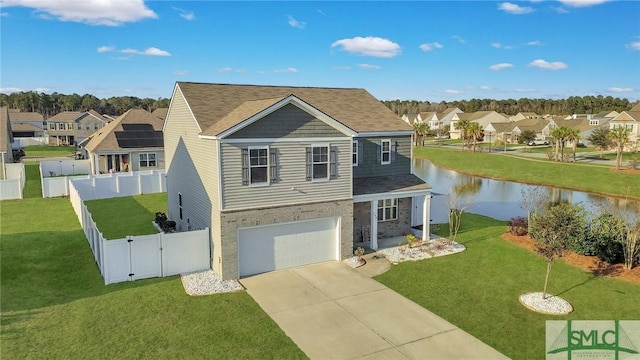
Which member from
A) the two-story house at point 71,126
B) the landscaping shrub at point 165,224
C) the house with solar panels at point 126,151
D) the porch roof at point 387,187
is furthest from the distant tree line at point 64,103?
the porch roof at point 387,187

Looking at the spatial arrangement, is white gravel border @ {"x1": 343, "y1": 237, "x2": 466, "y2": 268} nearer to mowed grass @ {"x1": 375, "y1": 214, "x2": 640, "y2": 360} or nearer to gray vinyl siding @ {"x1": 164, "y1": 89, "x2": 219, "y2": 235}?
mowed grass @ {"x1": 375, "y1": 214, "x2": 640, "y2": 360}

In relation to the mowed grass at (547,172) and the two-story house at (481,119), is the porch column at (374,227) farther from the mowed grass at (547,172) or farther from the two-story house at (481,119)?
the two-story house at (481,119)

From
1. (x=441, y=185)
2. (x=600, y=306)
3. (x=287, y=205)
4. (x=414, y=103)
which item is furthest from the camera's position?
(x=414, y=103)

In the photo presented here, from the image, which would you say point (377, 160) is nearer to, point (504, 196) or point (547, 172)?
point (504, 196)

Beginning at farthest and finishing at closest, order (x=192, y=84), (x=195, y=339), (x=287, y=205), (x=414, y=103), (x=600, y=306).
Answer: (x=414, y=103), (x=192, y=84), (x=287, y=205), (x=600, y=306), (x=195, y=339)

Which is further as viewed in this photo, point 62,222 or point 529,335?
point 62,222

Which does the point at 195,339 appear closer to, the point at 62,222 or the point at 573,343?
the point at 573,343

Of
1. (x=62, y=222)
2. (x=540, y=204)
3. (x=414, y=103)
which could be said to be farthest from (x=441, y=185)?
(x=414, y=103)
